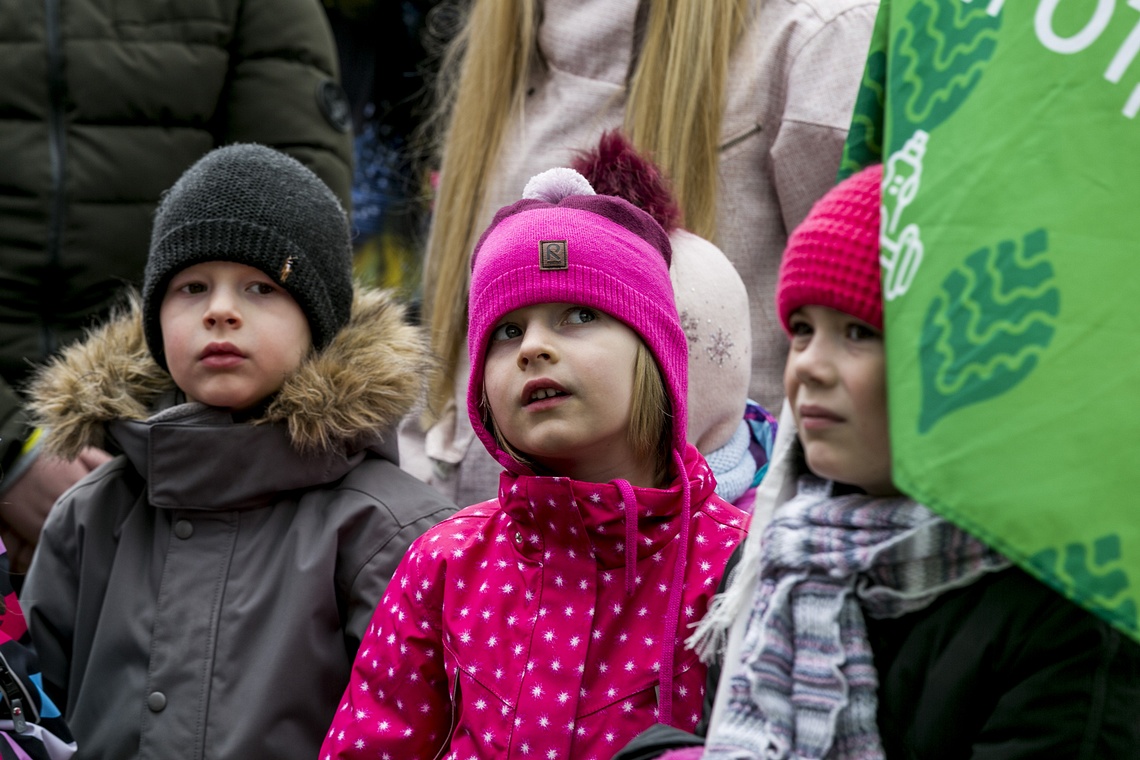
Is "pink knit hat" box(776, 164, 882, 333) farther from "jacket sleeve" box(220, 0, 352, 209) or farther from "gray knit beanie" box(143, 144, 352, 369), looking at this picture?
"jacket sleeve" box(220, 0, 352, 209)

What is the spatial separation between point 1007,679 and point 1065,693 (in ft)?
0.19

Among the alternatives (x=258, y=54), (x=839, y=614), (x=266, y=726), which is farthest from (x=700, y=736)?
(x=258, y=54)

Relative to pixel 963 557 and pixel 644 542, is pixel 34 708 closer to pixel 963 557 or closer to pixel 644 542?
pixel 644 542

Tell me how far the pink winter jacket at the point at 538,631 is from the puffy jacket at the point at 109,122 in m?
1.24

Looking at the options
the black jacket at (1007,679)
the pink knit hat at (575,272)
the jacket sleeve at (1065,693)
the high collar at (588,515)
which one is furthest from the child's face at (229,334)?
the jacket sleeve at (1065,693)

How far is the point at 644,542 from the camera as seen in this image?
188 centimetres

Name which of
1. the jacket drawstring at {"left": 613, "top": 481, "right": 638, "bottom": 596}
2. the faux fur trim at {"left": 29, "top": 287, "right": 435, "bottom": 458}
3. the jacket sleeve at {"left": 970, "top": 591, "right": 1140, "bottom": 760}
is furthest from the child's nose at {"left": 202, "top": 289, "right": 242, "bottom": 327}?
the jacket sleeve at {"left": 970, "top": 591, "right": 1140, "bottom": 760}

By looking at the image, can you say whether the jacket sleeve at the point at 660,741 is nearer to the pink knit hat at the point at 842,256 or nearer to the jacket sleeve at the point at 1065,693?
the jacket sleeve at the point at 1065,693

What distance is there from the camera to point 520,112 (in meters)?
2.81

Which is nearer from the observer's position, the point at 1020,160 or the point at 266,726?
the point at 1020,160

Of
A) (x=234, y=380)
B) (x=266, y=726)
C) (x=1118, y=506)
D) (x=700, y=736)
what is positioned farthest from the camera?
(x=234, y=380)

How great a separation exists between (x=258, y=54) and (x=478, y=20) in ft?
1.93

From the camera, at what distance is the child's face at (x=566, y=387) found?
74.1 inches

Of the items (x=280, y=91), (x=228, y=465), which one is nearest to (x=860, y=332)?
(x=228, y=465)
